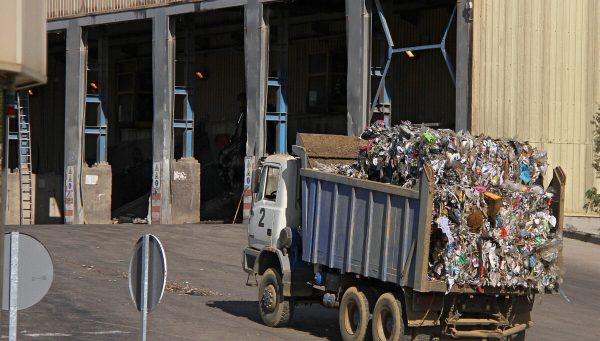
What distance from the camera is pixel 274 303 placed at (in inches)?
714

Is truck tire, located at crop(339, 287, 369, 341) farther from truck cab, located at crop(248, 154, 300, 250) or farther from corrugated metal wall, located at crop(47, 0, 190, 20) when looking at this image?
corrugated metal wall, located at crop(47, 0, 190, 20)

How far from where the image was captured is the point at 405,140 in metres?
15.7

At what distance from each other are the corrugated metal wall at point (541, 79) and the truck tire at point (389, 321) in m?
16.2

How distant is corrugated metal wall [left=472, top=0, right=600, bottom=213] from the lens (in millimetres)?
31281

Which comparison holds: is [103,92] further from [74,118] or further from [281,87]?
[281,87]

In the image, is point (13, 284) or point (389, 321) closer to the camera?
point (13, 284)

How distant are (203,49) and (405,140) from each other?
122ft

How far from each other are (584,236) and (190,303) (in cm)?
1398

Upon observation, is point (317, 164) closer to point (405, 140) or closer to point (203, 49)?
point (405, 140)

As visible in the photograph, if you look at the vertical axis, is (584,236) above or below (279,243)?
below

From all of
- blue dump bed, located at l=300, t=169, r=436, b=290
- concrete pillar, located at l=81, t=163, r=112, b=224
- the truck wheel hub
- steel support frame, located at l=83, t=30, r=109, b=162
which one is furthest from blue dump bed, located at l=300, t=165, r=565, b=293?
steel support frame, located at l=83, t=30, r=109, b=162

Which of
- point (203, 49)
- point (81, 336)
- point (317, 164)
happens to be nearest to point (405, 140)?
point (317, 164)

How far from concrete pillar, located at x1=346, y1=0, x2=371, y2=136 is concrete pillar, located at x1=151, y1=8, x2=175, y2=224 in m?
9.04

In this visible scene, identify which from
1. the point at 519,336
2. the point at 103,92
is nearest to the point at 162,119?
the point at 103,92
